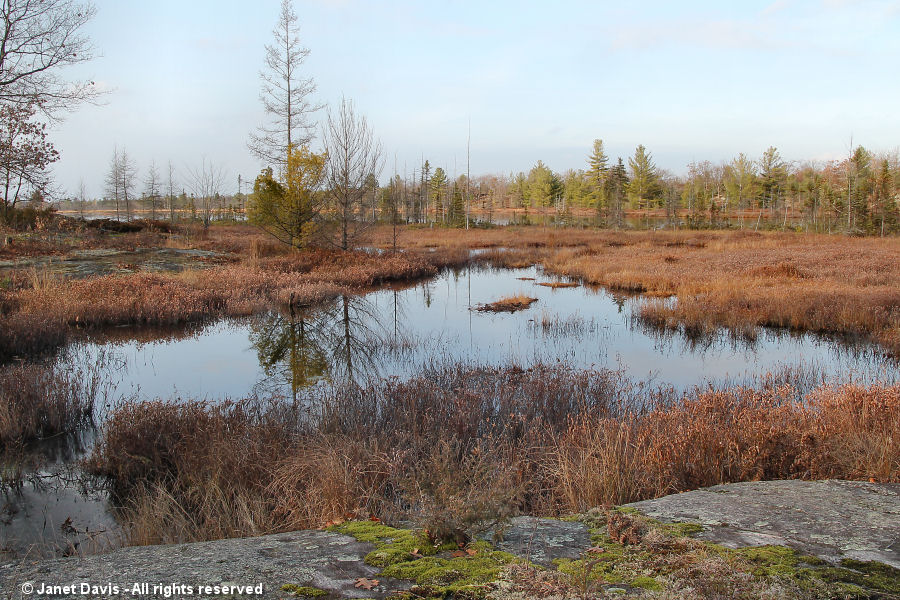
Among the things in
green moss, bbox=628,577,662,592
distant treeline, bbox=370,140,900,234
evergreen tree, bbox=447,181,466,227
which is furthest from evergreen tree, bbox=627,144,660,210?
green moss, bbox=628,577,662,592

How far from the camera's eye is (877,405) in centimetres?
480

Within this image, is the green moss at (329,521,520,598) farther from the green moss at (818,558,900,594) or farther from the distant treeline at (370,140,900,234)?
the distant treeline at (370,140,900,234)

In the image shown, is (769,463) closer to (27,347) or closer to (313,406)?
(313,406)

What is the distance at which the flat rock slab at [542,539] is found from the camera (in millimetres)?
2156

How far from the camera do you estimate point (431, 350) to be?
9.98 meters

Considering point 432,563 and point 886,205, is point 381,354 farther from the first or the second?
point 886,205

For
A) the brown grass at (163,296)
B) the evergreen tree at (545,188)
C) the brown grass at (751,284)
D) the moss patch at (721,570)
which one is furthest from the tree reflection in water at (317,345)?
the evergreen tree at (545,188)

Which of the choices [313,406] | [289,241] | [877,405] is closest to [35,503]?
[313,406]

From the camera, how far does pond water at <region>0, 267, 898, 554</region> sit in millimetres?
7488

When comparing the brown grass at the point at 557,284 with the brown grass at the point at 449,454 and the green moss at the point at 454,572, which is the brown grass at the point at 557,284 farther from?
the green moss at the point at 454,572

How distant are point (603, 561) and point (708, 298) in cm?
1335

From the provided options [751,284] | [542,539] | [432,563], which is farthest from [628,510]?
[751,284]

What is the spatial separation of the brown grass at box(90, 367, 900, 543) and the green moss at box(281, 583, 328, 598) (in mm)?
583

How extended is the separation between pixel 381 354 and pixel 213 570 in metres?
8.00
